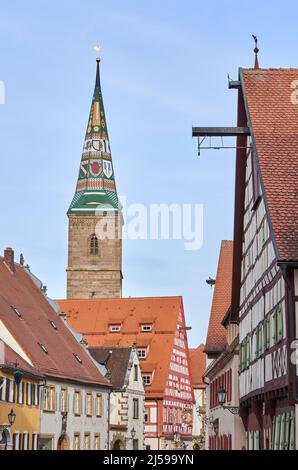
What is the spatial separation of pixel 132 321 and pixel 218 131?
6116cm

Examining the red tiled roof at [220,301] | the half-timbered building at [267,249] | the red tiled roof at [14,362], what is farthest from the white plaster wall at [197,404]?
the half-timbered building at [267,249]

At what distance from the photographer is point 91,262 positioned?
352ft

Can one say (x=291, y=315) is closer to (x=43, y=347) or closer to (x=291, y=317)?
(x=291, y=317)

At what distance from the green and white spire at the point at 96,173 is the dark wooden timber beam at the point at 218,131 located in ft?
274

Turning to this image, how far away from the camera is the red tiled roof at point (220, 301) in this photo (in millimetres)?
40531

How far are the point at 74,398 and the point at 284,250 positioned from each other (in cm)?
2741

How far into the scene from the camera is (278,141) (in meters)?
22.4

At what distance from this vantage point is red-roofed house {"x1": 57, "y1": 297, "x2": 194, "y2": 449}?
2982 inches

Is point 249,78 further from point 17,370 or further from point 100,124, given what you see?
point 100,124

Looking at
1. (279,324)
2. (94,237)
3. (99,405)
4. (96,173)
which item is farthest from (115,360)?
(96,173)

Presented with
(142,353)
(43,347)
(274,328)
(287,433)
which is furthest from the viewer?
(142,353)

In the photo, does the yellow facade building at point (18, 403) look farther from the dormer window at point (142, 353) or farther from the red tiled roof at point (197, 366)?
the red tiled roof at point (197, 366)

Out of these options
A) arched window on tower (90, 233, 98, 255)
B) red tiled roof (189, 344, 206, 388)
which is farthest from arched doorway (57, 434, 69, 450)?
arched window on tower (90, 233, 98, 255)

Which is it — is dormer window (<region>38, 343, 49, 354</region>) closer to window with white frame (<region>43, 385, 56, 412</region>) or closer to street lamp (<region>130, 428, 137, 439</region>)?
window with white frame (<region>43, 385, 56, 412</region>)
